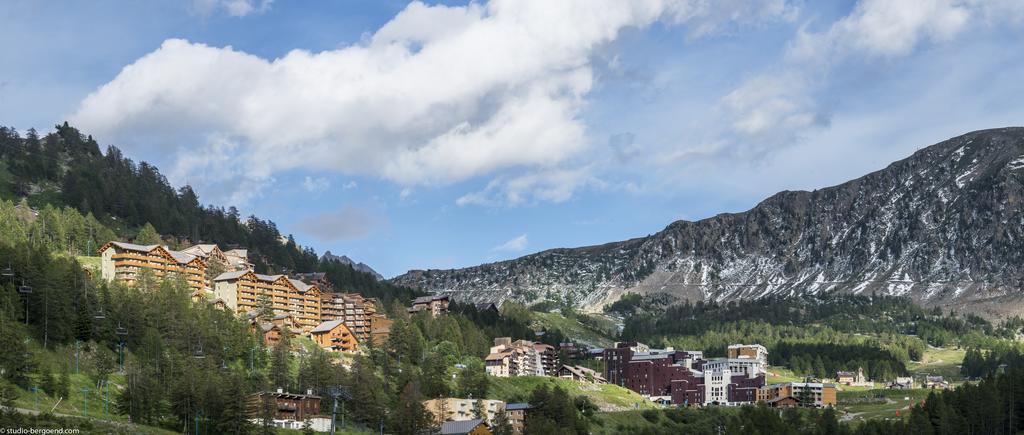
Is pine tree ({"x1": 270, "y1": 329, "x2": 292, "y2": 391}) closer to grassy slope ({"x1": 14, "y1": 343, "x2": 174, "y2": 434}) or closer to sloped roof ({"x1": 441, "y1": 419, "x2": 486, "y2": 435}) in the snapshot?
sloped roof ({"x1": 441, "y1": 419, "x2": 486, "y2": 435})

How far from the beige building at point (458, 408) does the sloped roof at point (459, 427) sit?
285cm

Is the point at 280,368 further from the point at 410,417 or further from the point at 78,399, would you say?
the point at 78,399

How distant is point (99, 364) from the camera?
144000mm

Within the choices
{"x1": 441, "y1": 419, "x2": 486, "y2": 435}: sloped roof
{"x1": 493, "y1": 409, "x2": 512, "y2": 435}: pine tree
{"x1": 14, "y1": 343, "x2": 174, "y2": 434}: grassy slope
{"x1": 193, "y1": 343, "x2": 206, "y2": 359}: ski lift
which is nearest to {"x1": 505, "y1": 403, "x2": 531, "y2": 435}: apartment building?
{"x1": 493, "y1": 409, "x2": 512, "y2": 435}: pine tree

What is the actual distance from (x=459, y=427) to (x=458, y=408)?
14.8 meters

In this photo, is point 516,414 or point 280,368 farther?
point 516,414

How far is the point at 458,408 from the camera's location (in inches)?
7426

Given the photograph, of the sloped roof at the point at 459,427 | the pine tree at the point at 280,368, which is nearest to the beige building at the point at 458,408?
the sloped roof at the point at 459,427

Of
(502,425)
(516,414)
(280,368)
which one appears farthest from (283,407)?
(516,414)

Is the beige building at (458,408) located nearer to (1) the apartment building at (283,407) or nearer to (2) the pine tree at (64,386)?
(1) the apartment building at (283,407)

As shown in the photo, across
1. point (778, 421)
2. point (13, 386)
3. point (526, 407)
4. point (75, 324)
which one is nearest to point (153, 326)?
point (75, 324)

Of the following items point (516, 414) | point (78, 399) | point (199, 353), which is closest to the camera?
point (78, 399)

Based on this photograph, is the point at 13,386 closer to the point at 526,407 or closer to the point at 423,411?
the point at 423,411

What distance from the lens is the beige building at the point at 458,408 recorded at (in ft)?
597
